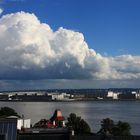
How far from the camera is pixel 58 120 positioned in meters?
58.3

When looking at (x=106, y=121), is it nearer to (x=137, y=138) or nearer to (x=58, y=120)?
(x=58, y=120)

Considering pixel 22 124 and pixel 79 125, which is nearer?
pixel 22 124

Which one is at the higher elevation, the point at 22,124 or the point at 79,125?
the point at 22,124

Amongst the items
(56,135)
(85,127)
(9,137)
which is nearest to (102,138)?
(56,135)

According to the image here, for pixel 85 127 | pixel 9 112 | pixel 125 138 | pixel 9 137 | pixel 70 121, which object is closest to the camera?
pixel 9 137

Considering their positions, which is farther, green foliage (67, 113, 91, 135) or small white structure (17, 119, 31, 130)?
green foliage (67, 113, 91, 135)

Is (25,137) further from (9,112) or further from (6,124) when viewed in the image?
(9,112)

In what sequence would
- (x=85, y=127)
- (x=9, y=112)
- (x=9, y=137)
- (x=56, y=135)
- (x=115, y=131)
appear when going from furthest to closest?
(x=9, y=112), (x=85, y=127), (x=115, y=131), (x=56, y=135), (x=9, y=137)

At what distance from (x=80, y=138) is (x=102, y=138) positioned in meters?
1.06

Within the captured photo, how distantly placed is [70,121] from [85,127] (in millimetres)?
4583

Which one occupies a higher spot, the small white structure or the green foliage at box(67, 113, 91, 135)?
the small white structure

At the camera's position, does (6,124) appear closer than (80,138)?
Yes

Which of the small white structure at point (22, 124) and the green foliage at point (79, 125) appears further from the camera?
the green foliage at point (79, 125)

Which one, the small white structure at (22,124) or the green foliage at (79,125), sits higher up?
the small white structure at (22,124)
